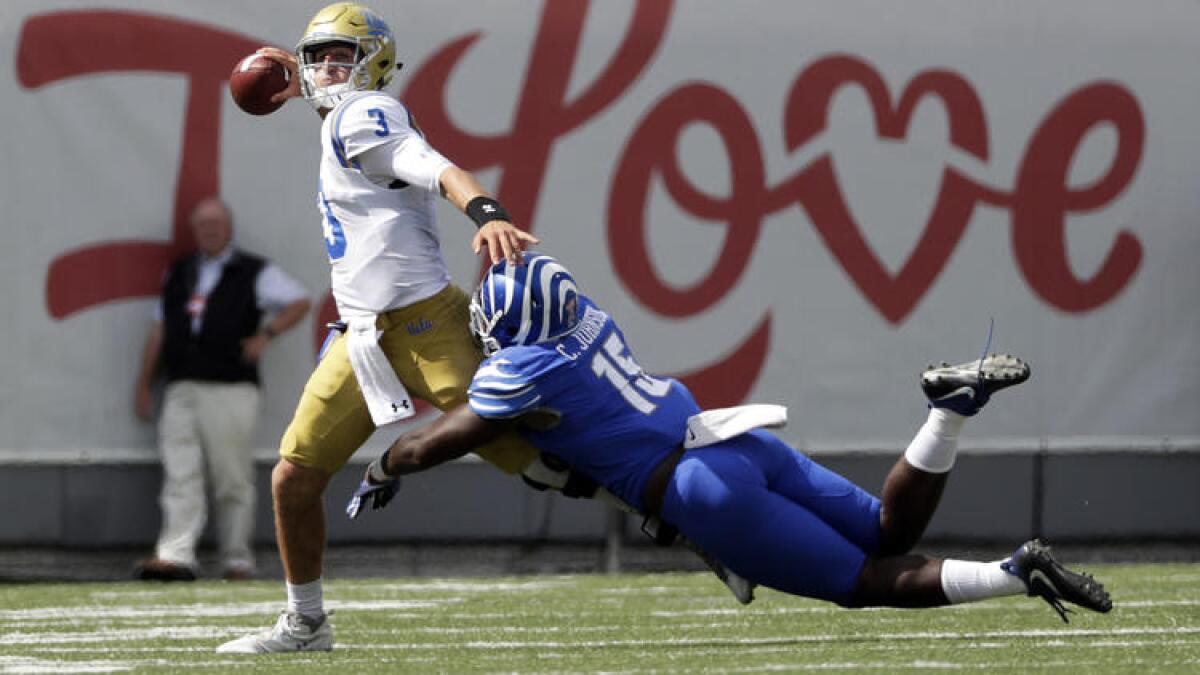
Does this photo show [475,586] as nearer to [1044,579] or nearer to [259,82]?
[259,82]

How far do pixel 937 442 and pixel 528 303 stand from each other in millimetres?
980

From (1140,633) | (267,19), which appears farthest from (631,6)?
(1140,633)

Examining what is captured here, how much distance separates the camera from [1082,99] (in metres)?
10.5

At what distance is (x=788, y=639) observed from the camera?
6770 millimetres

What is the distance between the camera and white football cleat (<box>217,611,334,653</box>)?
6566 millimetres

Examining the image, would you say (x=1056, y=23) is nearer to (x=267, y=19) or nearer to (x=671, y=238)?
(x=671, y=238)

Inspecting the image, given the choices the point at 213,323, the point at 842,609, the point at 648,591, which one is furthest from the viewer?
the point at 213,323

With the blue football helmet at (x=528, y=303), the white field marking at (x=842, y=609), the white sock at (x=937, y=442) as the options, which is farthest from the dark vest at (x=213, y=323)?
the white sock at (x=937, y=442)

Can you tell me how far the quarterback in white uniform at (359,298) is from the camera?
6.48m

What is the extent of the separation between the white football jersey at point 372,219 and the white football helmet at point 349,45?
13cm

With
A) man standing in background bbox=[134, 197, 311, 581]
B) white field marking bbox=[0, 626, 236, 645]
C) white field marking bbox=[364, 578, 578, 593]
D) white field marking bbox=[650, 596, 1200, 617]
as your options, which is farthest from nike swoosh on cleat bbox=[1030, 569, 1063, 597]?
man standing in background bbox=[134, 197, 311, 581]

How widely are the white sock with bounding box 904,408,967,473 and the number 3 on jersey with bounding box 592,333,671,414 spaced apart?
0.60 meters

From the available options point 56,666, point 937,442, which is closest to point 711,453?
point 937,442

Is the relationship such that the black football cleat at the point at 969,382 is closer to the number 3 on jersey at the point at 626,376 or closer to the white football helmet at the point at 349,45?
the number 3 on jersey at the point at 626,376
